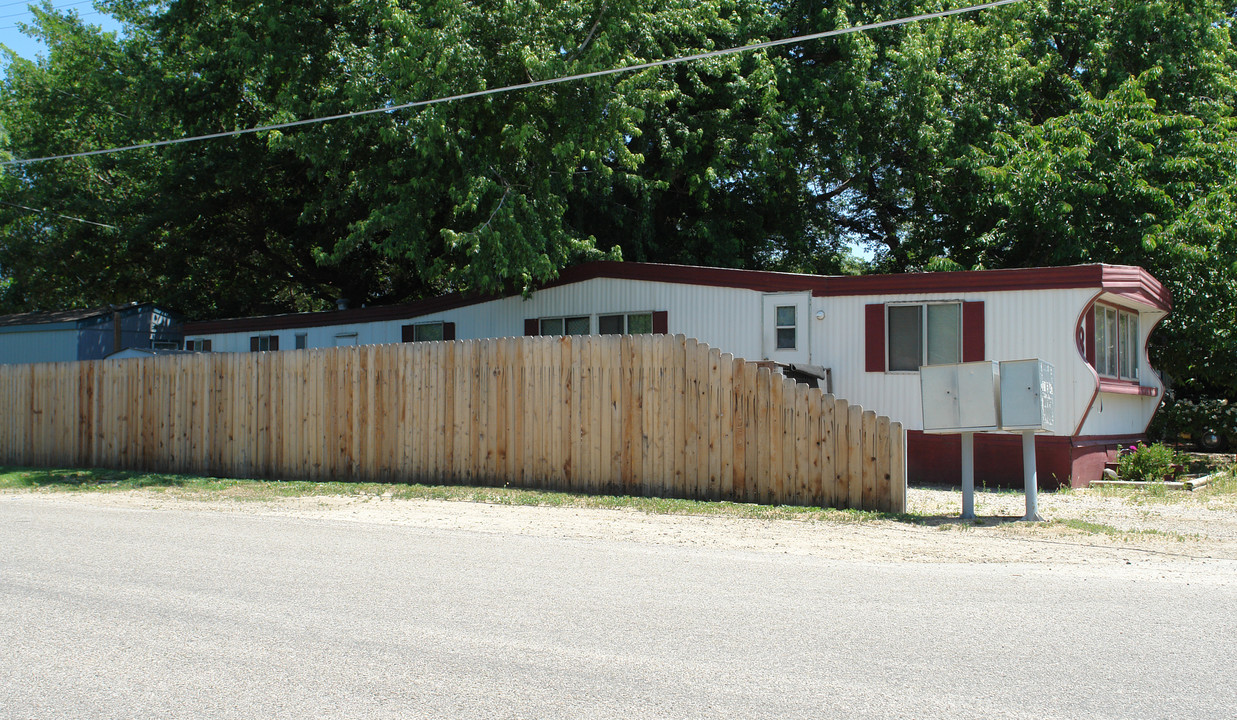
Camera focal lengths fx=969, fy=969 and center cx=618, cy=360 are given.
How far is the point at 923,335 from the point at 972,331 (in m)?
0.70

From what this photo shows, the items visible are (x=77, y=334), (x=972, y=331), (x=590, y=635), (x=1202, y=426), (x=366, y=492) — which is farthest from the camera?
(x=77, y=334)

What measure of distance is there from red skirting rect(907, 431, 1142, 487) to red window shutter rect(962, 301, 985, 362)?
49.9 inches

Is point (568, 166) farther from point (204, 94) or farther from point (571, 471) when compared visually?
point (204, 94)

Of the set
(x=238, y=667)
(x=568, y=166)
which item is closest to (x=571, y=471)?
(x=568, y=166)

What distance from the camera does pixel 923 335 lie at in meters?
14.5

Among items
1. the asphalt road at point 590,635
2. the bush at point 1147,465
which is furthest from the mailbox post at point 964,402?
the bush at point 1147,465

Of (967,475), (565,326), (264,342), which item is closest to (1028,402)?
(967,475)

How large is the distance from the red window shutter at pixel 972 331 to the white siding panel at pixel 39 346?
24558 mm

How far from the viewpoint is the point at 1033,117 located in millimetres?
23625

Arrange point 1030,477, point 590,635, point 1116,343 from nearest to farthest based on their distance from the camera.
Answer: point 590,635, point 1030,477, point 1116,343

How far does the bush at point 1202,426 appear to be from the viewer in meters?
22.2

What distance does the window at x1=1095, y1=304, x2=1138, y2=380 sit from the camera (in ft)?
49.5

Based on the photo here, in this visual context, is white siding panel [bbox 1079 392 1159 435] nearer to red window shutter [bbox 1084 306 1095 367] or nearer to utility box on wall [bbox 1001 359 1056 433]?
red window shutter [bbox 1084 306 1095 367]

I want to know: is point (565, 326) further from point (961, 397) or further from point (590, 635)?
point (590, 635)
